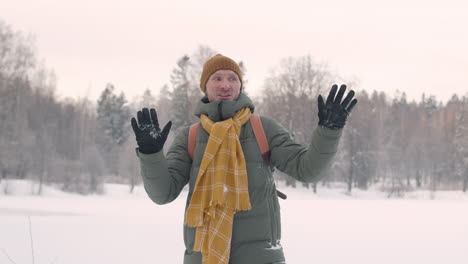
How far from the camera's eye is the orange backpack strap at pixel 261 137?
2430 millimetres

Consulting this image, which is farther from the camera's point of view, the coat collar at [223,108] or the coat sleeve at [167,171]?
the coat collar at [223,108]

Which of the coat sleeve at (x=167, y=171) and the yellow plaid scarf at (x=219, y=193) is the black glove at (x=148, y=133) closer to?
the coat sleeve at (x=167, y=171)

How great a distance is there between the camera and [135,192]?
28.9 meters

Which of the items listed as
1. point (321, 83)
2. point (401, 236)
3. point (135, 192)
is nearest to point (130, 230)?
point (401, 236)

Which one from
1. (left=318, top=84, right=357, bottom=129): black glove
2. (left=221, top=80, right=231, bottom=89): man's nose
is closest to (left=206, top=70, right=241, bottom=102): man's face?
(left=221, top=80, right=231, bottom=89): man's nose

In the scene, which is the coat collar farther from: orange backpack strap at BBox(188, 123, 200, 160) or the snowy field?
the snowy field

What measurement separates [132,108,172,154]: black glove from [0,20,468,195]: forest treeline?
24062 mm

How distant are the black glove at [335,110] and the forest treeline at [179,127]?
24489 millimetres

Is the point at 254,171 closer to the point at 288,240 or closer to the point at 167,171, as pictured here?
the point at 167,171

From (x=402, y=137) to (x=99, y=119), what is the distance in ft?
94.8

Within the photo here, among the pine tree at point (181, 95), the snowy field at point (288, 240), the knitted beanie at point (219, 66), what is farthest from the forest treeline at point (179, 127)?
the knitted beanie at point (219, 66)

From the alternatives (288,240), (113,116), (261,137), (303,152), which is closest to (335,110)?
(303,152)

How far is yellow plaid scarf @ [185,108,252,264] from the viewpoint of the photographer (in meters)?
2.28

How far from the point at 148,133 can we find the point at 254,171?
490mm
